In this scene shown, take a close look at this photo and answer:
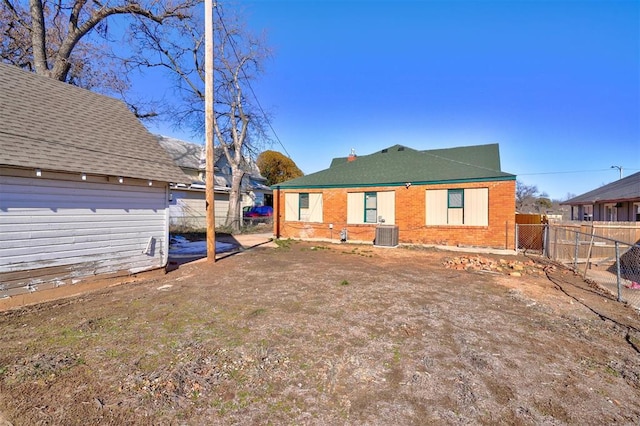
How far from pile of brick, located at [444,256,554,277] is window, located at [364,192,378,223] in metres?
5.62

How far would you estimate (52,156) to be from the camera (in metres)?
6.14

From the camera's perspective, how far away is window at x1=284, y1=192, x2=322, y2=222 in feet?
56.2

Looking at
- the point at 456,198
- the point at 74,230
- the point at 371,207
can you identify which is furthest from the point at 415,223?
the point at 74,230

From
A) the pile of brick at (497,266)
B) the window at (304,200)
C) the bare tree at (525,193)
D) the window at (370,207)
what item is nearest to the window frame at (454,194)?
the window at (370,207)

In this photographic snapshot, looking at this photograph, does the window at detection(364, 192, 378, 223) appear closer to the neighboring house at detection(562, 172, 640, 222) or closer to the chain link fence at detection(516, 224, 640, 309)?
the chain link fence at detection(516, 224, 640, 309)

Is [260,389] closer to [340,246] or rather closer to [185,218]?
[340,246]

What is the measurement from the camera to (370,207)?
1572 centimetres

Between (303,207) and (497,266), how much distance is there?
10.5m

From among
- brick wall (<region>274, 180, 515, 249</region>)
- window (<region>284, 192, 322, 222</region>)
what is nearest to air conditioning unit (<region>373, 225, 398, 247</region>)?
brick wall (<region>274, 180, 515, 249</region>)

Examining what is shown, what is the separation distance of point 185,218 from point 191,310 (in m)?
18.7

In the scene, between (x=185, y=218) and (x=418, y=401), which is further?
(x=185, y=218)

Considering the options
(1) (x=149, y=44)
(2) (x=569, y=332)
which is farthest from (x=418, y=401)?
(1) (x=149, y=44)

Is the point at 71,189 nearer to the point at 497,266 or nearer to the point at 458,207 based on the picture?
the point at 497,266

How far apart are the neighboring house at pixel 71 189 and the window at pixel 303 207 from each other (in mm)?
9147
